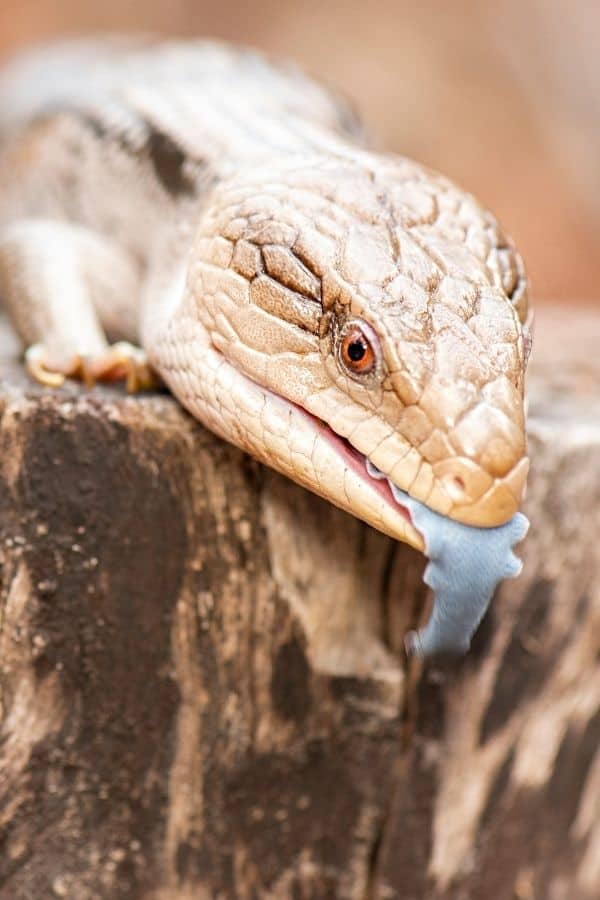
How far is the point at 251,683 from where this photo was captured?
7.43 ft

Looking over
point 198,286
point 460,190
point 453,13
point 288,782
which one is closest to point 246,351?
point 198,286

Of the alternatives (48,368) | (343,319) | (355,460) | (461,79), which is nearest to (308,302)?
(343,319)

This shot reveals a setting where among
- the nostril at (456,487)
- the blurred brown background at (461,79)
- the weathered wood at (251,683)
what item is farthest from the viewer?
the blurred brown background at (461,79)

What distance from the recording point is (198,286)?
2146 mm

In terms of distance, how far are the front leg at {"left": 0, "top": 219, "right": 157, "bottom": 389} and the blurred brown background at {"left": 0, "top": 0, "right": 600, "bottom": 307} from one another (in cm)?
618

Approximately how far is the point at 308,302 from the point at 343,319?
90 mm

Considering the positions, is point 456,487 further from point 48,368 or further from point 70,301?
point 70,301

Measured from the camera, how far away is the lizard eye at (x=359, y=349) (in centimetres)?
182

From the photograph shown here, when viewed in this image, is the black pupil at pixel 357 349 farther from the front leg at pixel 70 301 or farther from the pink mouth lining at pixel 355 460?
the front leg at pixel 70 301

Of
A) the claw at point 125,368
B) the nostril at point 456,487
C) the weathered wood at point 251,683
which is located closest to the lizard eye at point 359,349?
the nostril at point 456,487

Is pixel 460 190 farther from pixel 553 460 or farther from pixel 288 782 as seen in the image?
pixel 288 782

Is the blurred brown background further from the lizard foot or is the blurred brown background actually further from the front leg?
the lizard foot

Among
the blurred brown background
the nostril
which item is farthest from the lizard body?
the blurred brown background

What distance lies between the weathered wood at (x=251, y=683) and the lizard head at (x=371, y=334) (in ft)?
0.85
